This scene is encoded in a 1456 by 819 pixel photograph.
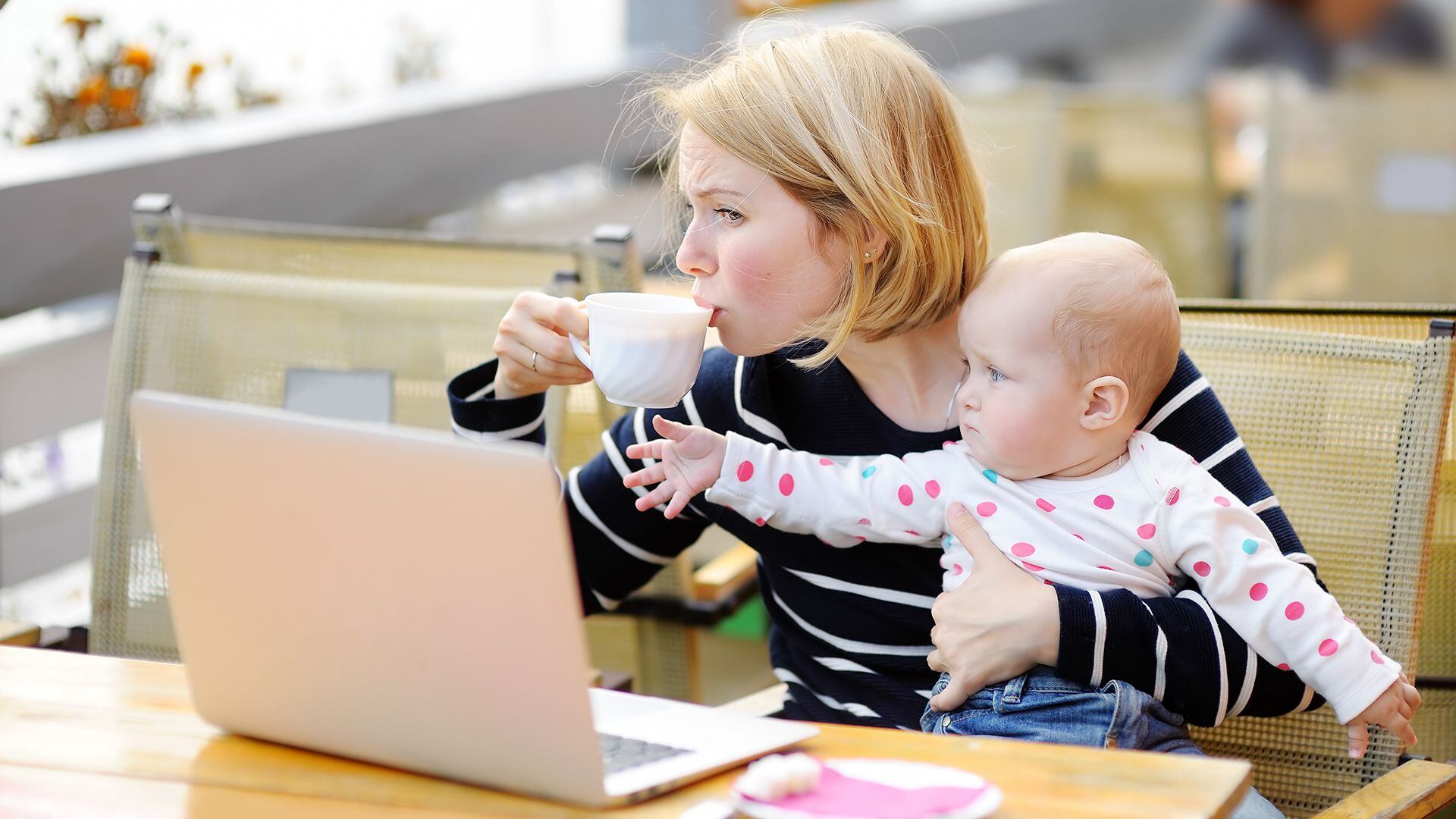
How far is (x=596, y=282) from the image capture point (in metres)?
1.59

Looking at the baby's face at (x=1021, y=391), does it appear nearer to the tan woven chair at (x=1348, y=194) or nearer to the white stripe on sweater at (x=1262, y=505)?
the white stripe on sweater at (x=1262, y=505)

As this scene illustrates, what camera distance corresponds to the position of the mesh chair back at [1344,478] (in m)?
1.32

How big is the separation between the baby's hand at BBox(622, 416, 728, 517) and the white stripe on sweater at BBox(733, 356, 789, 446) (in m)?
0.14

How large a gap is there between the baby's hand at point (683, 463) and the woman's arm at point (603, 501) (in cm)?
17

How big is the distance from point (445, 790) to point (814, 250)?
57 centimetres

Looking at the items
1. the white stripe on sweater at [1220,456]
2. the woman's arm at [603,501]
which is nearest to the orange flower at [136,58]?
the woman's arm at [603,501]

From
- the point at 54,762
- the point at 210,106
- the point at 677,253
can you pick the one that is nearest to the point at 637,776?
the point at 54,762

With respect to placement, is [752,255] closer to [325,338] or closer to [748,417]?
[748,417]

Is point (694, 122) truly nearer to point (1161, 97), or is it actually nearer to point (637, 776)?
point (637, 776)

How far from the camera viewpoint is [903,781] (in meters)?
0.83

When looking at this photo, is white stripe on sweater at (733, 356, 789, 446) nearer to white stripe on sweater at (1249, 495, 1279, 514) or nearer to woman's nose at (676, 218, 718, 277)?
woman's nose at (676, 218, 718, 277)

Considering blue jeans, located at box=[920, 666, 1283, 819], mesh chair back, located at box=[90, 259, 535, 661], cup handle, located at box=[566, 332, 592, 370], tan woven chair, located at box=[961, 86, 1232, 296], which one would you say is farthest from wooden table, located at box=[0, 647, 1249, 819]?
tan woven chair, located at box=[961, 86, 1232, 296]

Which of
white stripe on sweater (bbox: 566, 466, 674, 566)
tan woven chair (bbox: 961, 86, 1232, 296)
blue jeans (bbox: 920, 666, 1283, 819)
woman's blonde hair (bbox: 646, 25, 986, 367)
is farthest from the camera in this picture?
tan woven chair (bbox: 961, 86, 1232, 296)

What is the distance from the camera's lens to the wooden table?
0.81 meters
